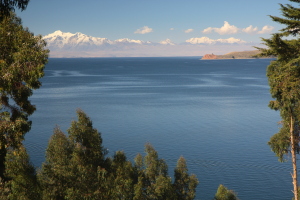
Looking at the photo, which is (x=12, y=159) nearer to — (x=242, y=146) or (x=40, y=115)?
(x=242, y=146)

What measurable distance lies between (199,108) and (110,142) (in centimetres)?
3373

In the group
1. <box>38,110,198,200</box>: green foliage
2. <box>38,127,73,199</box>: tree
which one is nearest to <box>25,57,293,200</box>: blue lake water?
<box>38,110,198,200</box>: green foliage

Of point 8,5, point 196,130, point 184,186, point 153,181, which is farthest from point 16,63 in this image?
point 196,130

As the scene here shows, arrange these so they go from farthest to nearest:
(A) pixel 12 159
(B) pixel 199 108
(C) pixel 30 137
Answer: (B) pixel 199 108
(C) pixel 30 137
(A) pixel 12 159

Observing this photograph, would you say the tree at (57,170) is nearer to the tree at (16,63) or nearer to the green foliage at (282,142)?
the tree at (16,63)

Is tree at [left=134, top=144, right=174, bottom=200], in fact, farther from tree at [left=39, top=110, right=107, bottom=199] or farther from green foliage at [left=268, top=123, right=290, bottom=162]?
green foliage at [left=268, top=123, right=290, bottom=162]

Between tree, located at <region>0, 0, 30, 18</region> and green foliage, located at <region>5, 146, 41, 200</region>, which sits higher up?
tree, located at <region>0, 0, 30, 18</region>

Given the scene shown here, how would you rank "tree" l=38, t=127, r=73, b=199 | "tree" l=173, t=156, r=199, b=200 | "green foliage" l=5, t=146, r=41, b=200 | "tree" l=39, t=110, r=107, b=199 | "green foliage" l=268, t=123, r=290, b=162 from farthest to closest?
"tree" l=173, t=156, r=199, b=200 < "green foliage" l=268, t=123, r=290, b=162 < "tree" l=38, t=127, r=73, b=199 < "tree" l=39, t=110, r=107, b=199 < "green foliage" l=5, t=146, r=41, b=200

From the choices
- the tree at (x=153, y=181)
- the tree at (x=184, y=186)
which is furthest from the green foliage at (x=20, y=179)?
the tree at (x=184, y=186)

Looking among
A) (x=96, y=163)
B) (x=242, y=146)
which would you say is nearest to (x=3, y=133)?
(x=96, y=163)

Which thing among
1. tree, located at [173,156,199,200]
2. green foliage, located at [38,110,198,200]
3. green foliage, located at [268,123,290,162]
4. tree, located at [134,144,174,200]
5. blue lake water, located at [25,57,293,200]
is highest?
green foliage, located at [268,123,290,162]

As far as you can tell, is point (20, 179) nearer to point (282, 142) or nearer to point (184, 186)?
point (184, 186)

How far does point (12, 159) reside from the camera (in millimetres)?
22406

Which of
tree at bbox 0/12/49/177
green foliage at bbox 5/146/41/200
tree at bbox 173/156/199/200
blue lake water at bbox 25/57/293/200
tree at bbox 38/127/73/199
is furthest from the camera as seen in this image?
blue lake water at bbox 25/57/293/200
